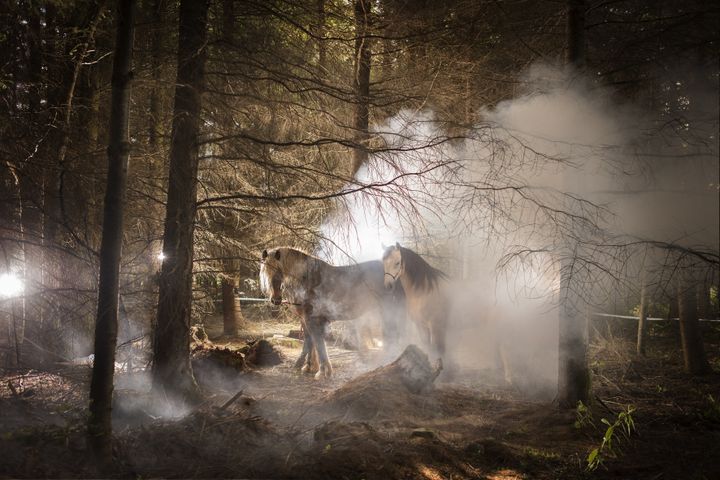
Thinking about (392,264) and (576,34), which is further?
(392,264)

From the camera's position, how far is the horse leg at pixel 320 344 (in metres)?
9.28

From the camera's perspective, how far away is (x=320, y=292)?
9.64 metres

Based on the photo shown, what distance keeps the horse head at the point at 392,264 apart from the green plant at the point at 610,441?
4.52 metres

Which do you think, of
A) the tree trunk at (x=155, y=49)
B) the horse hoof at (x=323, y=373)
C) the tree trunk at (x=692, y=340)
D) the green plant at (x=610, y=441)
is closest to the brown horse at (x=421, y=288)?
the horse hoof at (x=323, y=373)

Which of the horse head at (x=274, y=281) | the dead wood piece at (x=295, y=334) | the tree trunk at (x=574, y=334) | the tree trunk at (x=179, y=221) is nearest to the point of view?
the tree trunk at (x=179, y=221)

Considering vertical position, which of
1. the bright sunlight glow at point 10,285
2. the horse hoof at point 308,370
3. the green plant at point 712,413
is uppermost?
the bright sunlight glow at point 10,285

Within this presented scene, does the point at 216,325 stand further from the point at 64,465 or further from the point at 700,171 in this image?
the point at 700,171

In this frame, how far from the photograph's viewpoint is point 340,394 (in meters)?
7.20

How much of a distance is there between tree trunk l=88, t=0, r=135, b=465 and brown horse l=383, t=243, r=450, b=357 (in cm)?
576

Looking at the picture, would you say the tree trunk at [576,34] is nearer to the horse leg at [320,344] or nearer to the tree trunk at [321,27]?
the tree trunk at [321,27]

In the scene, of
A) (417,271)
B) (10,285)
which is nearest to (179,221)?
(10,285)

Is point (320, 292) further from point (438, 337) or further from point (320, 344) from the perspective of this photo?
point (438, 337)

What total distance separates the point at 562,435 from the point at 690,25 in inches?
202

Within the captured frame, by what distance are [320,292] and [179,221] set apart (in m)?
4.54
